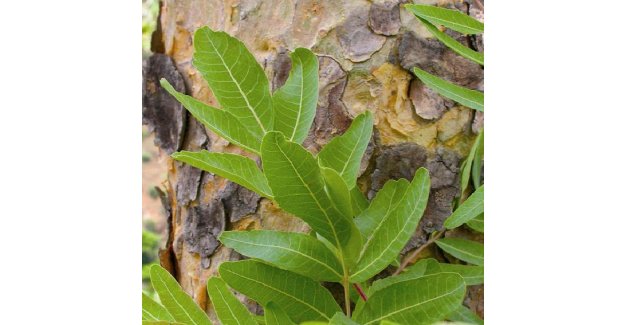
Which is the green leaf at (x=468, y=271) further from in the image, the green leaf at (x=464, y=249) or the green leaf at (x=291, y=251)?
the green leaf at (x=291, y=251)

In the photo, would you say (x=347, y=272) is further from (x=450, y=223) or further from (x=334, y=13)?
(x=334, y=13)

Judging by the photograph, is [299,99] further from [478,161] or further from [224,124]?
[478,161]

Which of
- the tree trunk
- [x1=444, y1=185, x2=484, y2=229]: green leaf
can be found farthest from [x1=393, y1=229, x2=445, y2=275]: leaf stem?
[x1=444, y1=185, x2=484, y2=229]: green leaf

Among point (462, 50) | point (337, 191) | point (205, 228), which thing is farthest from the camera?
point (205, 228)

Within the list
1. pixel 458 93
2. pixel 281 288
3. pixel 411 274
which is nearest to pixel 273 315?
pixel 281 288

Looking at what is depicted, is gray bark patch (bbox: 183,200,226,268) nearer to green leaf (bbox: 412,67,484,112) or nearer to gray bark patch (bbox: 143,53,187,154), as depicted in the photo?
gray bark patch (bbox: 143,53,187,154)
